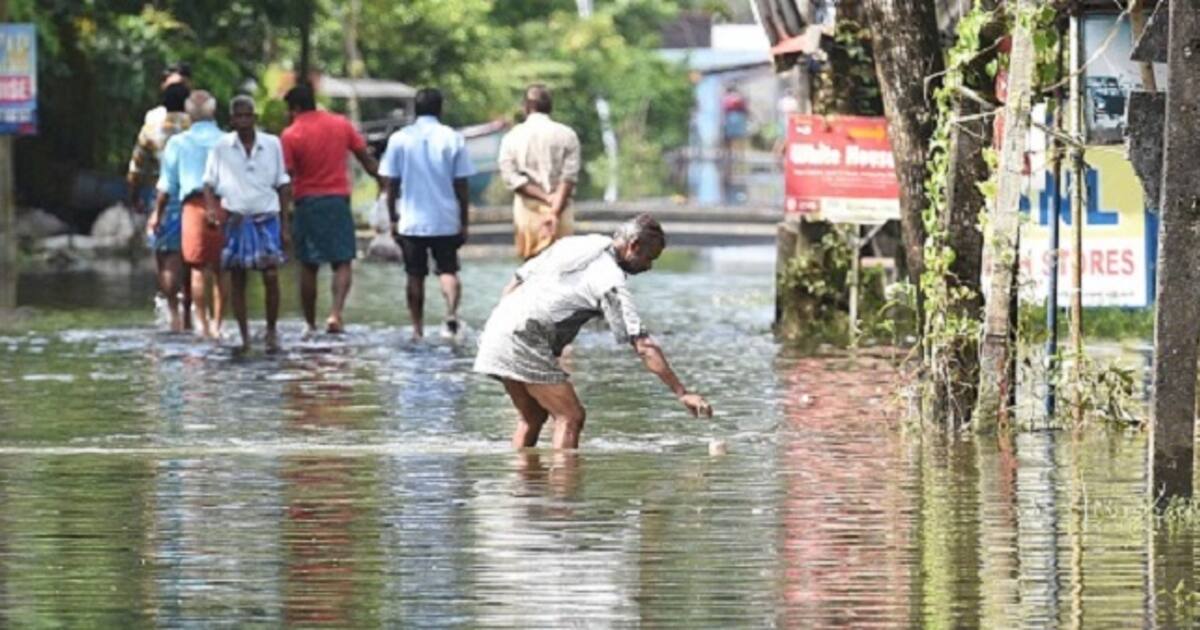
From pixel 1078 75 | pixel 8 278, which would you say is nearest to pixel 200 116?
pixel 8 278

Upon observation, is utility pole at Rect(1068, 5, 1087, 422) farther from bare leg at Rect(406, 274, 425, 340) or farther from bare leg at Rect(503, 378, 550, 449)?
bare leg at Rect(406, 274, 425, 340)

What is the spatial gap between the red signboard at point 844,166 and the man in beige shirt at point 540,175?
156cm

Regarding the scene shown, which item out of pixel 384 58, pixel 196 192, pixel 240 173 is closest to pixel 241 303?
pixel 240 173

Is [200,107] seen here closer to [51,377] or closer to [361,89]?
[51,377]

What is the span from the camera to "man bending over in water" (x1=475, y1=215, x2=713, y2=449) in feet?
48.8

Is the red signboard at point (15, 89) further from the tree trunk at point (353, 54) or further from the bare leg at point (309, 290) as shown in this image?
the tree trunk at point (353, 54)

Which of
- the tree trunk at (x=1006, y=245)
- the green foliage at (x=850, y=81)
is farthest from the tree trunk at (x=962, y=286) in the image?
the green foliage at (x=850, y=81)

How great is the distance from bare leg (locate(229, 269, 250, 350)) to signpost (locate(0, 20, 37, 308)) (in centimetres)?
474

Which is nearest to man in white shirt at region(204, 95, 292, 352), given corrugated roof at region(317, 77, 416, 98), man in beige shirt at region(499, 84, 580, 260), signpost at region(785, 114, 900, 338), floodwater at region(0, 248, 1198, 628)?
floodwater at region(0, 248, 1198, 628)

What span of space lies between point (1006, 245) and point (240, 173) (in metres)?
7.99

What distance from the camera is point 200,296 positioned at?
23641mm

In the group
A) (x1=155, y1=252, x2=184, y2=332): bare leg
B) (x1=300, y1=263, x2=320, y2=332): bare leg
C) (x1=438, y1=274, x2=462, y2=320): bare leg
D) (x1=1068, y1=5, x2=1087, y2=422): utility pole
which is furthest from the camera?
(x1=155, y1=252, x2=184, y2=332): bare leg

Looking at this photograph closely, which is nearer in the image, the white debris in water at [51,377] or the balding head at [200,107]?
the white debris in water at [51,377]

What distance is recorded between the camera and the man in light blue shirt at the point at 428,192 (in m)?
23.7
